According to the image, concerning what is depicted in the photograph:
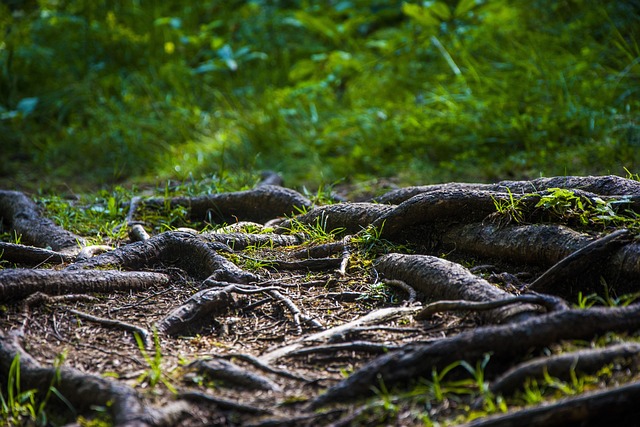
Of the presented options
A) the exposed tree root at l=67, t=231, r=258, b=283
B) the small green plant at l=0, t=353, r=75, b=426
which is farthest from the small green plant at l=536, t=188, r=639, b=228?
the small green plant at l=0, t=353, r=75, b=426

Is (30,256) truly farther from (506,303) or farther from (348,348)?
(506,303)

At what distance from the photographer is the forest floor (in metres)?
2.09

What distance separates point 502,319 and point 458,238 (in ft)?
3.32

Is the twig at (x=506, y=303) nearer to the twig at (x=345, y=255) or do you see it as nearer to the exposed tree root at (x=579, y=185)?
the twig at (x=345, y=255)

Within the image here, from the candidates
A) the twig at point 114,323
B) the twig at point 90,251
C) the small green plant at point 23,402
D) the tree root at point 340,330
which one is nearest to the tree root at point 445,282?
the tree root at point 340,330

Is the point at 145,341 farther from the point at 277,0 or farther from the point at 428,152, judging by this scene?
the point at 277,0

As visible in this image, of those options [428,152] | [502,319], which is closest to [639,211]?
[502,319]

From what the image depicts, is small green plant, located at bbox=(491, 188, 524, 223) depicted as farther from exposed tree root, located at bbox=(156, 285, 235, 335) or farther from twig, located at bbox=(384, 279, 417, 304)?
exposed tree root, located at bbox=(156, 285, 235, 335)

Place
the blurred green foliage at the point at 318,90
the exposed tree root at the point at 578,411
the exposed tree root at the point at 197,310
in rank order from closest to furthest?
the exposed tree root at the point at 578,411, the exposed tree root at the point at 197,310, the blurred green foliage at the point at 318,90

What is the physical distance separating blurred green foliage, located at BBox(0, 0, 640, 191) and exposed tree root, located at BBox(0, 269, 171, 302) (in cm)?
264

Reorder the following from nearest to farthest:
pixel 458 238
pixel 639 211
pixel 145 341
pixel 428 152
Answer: pixel 145 341 < pixel 639 211 < pixel 458 238 < pixel 428 152

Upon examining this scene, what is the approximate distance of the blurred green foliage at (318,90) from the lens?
238 inches

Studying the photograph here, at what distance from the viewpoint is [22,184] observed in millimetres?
6715

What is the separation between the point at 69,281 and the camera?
3.16 metres
